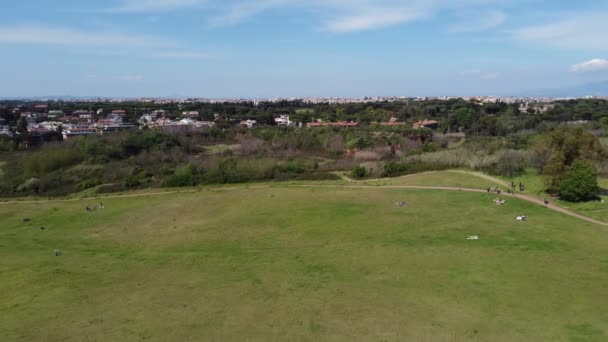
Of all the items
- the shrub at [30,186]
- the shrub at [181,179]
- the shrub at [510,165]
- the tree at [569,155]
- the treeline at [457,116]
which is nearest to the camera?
the tree at [569,155]

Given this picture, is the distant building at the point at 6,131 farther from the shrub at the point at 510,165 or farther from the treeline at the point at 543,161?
the shrub at the point at 510,165

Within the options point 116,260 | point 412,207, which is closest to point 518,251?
point 412,207

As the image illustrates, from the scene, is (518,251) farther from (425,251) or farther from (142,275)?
(142,275)

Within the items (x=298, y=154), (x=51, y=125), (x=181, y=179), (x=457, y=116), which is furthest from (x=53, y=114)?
(x=457, y=116)

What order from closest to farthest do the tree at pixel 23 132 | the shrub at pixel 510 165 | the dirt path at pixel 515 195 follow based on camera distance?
the dirt path at pixel 515 195, the shrub at pixel 510 165, the tree at pixel 23 132

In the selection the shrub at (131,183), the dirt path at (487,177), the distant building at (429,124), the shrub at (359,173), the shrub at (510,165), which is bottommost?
the shrub at (131,183)

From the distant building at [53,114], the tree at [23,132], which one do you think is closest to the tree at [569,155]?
the tree at [23,132]

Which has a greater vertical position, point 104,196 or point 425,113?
point 425,113
